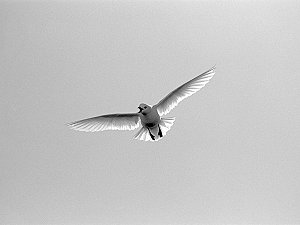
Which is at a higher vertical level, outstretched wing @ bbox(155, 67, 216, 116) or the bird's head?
outstretched wing @ bbox(155, 67, 216, 116)

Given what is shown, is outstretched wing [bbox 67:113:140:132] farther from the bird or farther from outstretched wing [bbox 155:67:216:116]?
outstretched wing [bbox 155:67:216:116]

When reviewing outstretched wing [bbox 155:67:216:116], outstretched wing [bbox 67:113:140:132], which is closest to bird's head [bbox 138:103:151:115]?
outstretched wing [bbox 155:67:216:116]

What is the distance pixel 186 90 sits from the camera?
16.1 metres

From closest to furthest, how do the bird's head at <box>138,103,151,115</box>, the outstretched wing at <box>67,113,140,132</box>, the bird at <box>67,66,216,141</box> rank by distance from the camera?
the bird's head at <box>138,103,151,115</box> < the bird at <box>67,66,216,141</box> < the outstretched wing at <box>67,113,140,132</box>

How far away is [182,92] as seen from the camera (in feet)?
52.9

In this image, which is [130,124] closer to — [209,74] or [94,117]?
[94,117]

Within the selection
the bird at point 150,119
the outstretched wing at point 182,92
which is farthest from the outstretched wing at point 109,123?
the outstretched wing at point 182,92

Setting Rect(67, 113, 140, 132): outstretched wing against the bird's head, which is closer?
the bird's head

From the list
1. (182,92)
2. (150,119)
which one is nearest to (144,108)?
(150,119)

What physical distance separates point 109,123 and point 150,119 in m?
1.38

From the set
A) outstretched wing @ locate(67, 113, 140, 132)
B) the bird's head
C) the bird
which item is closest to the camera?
the bird's head

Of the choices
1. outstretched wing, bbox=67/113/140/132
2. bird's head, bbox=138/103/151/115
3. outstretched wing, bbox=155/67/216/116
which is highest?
outstretched wing, bbox=67/113/140/132

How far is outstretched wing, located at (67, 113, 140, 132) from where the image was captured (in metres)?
16.4

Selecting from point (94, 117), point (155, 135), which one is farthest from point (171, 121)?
point (94, 117)
